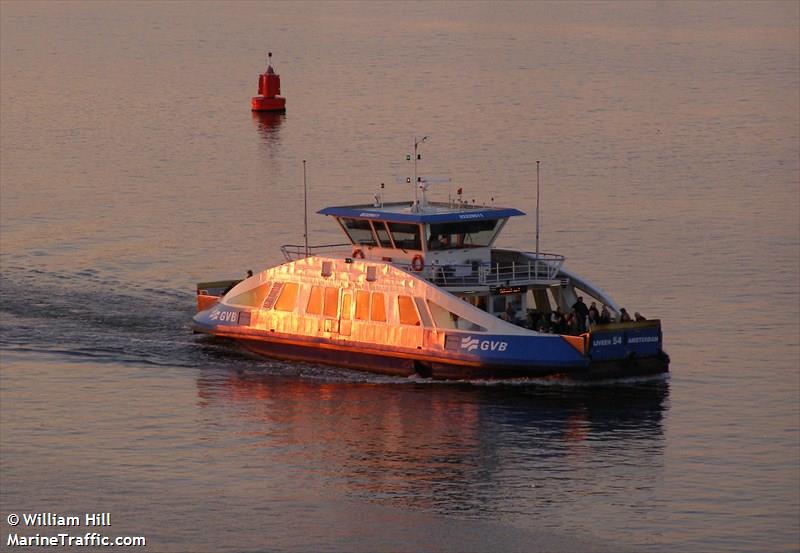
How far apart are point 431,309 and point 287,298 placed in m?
5.86

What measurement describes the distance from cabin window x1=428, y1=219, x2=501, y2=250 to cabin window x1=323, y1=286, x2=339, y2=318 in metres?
3.13

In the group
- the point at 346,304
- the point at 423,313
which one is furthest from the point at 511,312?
the point at 346,304

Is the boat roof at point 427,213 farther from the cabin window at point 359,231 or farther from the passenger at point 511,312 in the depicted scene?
the passenger at point 511,312

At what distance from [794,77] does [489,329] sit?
10523 centimetres

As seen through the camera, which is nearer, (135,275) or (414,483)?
(414,483)

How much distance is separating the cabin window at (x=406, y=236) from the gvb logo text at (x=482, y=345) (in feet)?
13.5

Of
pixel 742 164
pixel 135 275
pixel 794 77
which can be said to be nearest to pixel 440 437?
pixel 135 275

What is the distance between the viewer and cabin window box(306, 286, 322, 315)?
197ft

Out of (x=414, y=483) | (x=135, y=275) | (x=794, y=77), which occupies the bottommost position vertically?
(x=414, y=483)

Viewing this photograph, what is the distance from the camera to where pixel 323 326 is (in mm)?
59625

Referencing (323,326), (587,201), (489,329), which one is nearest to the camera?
(489,329)

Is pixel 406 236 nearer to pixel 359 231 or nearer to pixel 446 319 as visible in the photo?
pixel 359 231

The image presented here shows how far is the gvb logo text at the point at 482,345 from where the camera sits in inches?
2191

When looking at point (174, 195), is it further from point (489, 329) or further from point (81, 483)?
point (81, 483)
